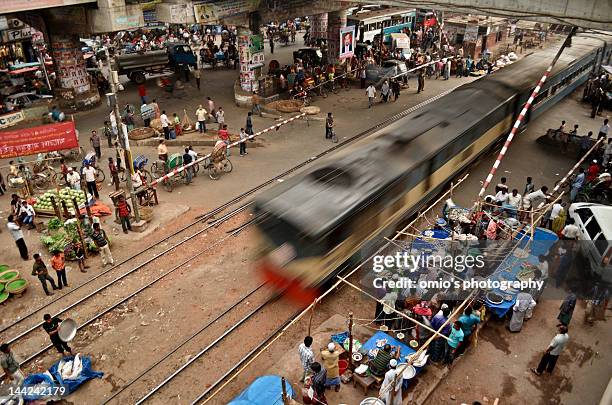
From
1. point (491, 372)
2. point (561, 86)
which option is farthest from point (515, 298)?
point (561, 86)

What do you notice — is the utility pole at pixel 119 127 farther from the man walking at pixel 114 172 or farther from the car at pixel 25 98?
the car at pixel 25 98

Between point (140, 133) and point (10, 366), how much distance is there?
50.5 feet

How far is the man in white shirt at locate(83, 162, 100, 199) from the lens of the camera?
1767cm

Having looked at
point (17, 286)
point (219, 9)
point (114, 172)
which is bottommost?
point (17, 286)

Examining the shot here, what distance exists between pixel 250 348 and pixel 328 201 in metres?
4.07

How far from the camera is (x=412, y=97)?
100 feet

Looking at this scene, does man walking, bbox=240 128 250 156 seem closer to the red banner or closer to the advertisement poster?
the red banner

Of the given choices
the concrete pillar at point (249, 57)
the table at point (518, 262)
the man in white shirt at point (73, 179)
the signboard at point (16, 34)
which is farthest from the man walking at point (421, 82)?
the signboard at point (16, 34)

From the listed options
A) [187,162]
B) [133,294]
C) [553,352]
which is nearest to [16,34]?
[187,162]

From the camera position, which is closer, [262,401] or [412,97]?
[262,401]

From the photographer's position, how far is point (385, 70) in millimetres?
31906

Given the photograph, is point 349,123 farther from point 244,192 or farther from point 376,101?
point 244,192

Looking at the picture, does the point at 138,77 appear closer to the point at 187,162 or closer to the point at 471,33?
the point at 187,162

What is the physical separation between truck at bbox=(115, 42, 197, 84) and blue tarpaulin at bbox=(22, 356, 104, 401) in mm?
25591
